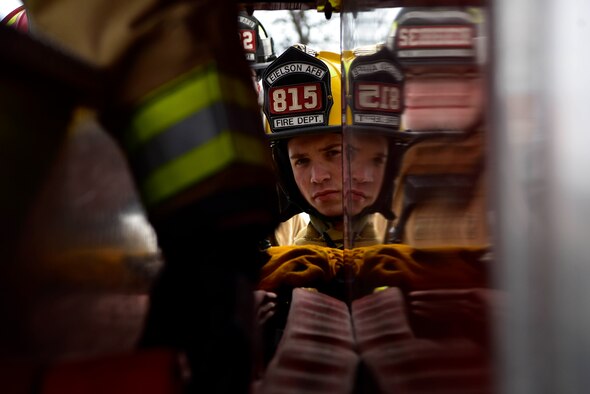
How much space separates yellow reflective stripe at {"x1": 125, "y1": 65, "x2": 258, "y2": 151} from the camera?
26.1 inches

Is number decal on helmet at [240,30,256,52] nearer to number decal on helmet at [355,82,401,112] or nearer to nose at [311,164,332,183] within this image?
nose at [311,164,332,183]

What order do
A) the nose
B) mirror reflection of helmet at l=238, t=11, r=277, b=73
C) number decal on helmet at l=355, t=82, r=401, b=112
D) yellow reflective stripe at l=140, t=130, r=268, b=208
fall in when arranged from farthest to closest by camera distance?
1. the nose
2. mirror reflection of helmet at l=238, t=11, r=277, b=73
3. number decal on helmet at l=355, t=82, r=401, b=112
4. yellow reflective stripe at l=140, t=130, r=268, b=208

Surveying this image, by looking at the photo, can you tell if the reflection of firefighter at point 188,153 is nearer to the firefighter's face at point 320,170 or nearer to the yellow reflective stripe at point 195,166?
the yellow reflective stripe at point 195,166

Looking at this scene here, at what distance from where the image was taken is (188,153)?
66 centimetres

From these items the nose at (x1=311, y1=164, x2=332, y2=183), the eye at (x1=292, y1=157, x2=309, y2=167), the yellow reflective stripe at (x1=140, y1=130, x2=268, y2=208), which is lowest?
the nose at (x1=311, y1=164, x2=332, y2=183)

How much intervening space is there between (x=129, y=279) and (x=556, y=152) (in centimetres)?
40

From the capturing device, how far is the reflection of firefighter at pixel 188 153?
659 millimetres

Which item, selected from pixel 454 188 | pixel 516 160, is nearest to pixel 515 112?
pixel 516 160

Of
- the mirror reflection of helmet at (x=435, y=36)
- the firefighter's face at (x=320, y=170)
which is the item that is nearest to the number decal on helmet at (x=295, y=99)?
the firefighter's face at (x=320, y=170)

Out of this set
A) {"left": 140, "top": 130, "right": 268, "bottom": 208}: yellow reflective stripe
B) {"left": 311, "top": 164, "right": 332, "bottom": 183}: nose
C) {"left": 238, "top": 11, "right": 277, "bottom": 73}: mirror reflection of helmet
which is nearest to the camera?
{"left": 140, "top": 130, "right": 268, "bottom": 208}: yellow reflective stripe

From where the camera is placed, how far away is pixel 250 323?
2.38 ft

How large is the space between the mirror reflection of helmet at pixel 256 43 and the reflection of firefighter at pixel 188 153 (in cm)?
189

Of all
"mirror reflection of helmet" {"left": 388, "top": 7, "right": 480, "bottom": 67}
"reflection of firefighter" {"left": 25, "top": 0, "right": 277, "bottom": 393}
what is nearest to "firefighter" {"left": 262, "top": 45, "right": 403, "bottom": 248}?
"mirror reflection of helmet" {"left": 388, "top": 7, "right": 480, "bottom": 67}

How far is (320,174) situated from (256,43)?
0.52 meters
